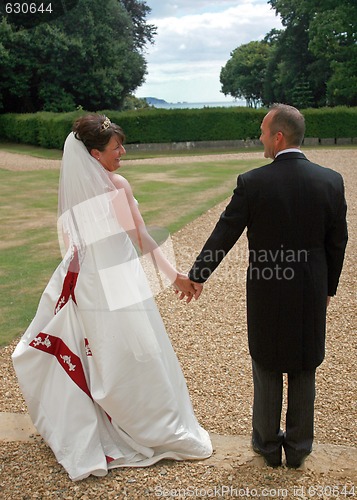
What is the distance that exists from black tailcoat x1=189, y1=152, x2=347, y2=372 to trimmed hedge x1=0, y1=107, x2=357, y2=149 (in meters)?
22.7

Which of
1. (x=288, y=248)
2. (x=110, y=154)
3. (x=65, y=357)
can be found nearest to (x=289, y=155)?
(x=288, y=248)

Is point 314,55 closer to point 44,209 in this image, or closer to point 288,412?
point 44,209

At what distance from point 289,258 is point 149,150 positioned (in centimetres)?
2315

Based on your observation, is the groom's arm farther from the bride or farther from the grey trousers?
the grey trousers

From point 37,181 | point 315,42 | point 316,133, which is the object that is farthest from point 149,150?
point 315,42

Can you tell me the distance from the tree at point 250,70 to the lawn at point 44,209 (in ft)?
162

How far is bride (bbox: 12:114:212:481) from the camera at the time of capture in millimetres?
2922

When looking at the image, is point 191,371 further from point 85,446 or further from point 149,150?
point 149,150

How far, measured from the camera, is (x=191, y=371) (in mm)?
4355

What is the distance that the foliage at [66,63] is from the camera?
2922cm

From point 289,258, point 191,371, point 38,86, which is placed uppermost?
point 38,86

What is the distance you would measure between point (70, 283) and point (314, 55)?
3716 cm

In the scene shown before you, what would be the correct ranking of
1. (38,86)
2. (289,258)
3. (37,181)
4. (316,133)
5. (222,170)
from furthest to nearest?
(38,86) < (316,133) < (222,170) < (37,181) < (289,258)

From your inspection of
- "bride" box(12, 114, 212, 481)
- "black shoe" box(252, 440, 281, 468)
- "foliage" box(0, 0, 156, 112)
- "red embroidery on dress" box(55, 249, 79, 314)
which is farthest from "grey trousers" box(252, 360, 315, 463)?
"foliage" box(0, 0, 156, 112)
